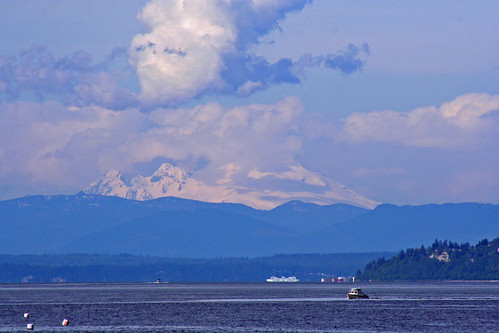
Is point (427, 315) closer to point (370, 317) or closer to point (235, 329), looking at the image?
point (370, 317)

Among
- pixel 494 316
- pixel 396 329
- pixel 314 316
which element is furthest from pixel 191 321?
pixel 494 316

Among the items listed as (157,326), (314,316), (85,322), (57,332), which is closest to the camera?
(57,332)

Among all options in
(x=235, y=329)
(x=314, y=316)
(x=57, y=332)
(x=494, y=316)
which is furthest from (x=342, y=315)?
(x=57, y=332)

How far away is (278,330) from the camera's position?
160 metres

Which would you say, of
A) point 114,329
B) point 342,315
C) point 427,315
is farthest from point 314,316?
point 114,329

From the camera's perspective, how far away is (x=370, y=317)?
629 feet

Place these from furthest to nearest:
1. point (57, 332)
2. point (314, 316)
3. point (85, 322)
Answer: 1. point (314, 316)
2. point (85, 322)
3. point (57, 332)

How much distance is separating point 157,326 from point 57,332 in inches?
755

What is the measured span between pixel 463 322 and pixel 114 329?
60.1m

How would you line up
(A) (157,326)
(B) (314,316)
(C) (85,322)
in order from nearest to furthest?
(A) (157,326), (C) (85,322), (B) (314,316)

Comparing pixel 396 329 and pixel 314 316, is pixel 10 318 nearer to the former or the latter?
pixel 314 316

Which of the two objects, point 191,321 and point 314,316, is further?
point 314,316

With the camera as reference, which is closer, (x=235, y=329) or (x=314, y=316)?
(x=235, y=329)

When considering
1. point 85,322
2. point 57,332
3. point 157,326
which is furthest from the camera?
point 85,322
